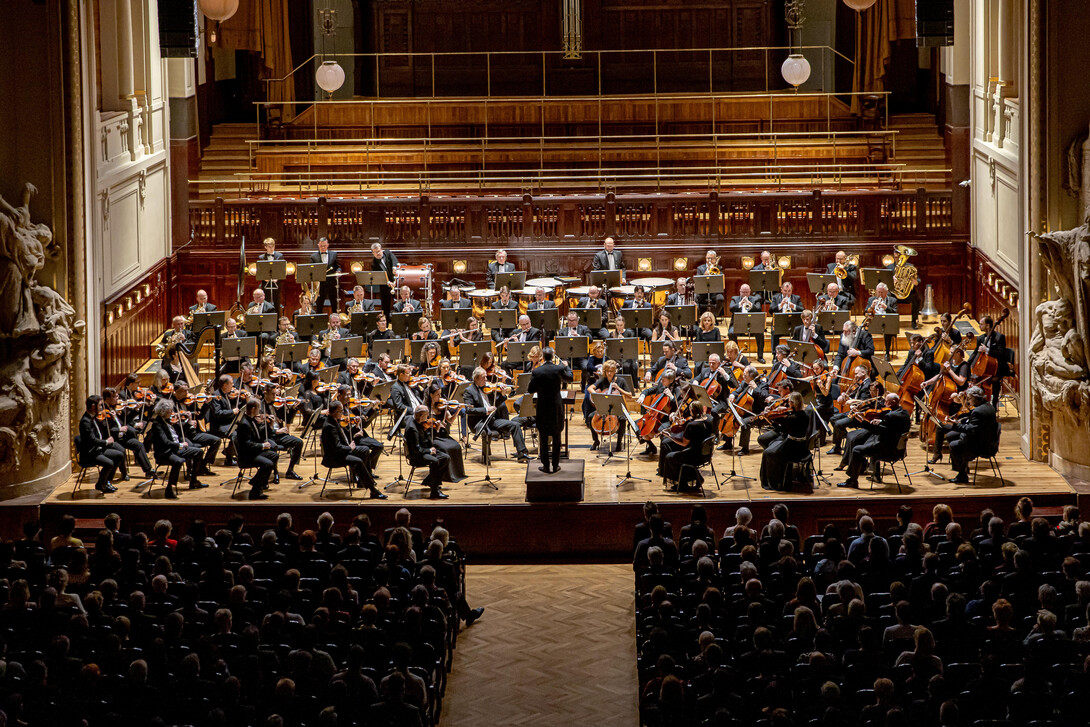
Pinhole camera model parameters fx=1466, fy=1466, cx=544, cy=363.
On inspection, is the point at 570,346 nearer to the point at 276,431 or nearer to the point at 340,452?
the point at 340,452

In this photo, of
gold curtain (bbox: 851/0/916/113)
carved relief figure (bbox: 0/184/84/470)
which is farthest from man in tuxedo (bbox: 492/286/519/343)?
gold curtain (bbox: 851/0/916/113)

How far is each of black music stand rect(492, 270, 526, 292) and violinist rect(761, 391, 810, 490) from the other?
5415mm

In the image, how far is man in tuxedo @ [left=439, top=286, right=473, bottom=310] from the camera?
17453 mm

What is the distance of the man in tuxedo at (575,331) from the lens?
631 inches

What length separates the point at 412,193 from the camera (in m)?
22.2

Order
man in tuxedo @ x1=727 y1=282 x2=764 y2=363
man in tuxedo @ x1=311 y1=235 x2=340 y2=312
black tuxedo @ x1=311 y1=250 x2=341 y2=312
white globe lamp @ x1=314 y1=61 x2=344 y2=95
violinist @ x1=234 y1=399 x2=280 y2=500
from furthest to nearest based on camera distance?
white globe lamp @ x1=314 y1=61 x2=344 y2=95 → black tuxedo @ x1=311 y1=250 x2=341 y2=312 → man in tuxedo @ x1=311 y1=235 x2=340 y2=312 → man in tuxedo @ x1=727 y1=282 x2=764 y2=363 → violinist @ x1=234 y1=399 x2=280 y2=500

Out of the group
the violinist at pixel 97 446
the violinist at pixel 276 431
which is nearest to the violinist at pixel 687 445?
the violinist at pixel 276 431

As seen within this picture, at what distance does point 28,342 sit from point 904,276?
1097cm

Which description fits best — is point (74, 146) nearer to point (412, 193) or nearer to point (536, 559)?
point (536, 559)

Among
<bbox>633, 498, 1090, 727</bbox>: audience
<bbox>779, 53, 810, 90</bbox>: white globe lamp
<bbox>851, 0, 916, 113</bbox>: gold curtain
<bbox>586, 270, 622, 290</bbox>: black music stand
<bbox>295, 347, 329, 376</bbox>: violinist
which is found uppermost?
<bbox>851, 0, 916, 113</bbox>: gold curtain

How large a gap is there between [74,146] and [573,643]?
7.06 metres

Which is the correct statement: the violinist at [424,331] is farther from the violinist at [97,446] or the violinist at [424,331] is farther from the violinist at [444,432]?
the violinist at [97,446]

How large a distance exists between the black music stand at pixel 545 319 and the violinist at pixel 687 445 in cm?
348

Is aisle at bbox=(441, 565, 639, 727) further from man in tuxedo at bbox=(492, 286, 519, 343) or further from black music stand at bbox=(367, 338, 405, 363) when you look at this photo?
man in tuxedo at bbox=(492, 286, 519, 343)
